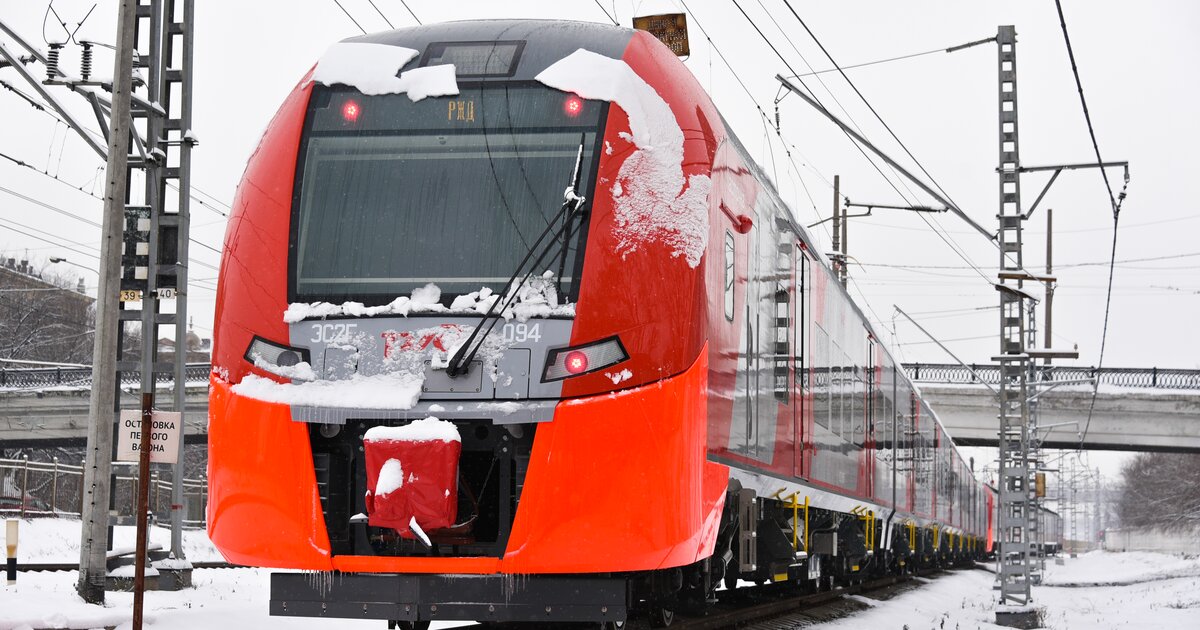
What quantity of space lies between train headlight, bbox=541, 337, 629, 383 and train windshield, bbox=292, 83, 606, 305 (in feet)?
1.03

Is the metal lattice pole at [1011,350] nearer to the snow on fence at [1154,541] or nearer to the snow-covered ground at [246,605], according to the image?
the snow-covered ground at [246,605]

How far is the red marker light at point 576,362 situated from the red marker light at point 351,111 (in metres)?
1.91

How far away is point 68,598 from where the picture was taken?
13289 millimetres

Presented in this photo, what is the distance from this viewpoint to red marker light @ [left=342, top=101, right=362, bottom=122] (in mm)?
7859

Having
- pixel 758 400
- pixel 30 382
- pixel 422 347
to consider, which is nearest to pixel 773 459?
pixel 758 400

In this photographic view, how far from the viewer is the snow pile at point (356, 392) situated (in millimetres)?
7121

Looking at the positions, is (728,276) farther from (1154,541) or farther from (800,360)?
(1154,541)

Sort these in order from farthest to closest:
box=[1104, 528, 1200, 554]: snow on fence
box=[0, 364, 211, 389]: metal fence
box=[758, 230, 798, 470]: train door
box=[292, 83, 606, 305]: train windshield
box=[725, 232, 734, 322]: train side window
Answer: box=[1104, 528, 1200, 554]: snow on fence
box=[0, 364, 211, 389]: metal fence
box=[758, 230, 798, 470]: train door
box=[725, 232, 734, 322]: train side window
box=[292, 83, 606, 305]: train windshield

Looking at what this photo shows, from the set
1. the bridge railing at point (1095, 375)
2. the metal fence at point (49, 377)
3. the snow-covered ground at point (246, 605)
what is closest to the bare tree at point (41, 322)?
the metal fence at point (49, 377)

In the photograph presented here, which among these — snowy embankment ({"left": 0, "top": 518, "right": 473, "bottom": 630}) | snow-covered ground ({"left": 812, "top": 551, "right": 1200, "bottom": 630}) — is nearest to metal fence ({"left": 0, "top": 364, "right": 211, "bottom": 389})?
snow-covered ground ({"left": 812, "top": 551, "right": 1200, "bottom": 630})

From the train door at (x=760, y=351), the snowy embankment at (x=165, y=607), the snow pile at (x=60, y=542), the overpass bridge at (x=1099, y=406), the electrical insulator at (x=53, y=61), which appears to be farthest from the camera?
the overpass bridge at (x=1099, y=406)

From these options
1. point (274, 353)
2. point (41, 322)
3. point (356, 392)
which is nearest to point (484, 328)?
point (356, 392)

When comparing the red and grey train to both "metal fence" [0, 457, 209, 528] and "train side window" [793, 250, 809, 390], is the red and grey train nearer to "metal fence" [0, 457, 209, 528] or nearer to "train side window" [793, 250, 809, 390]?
"train side window" [793, 250, 809, 390]

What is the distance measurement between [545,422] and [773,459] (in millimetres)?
3410
